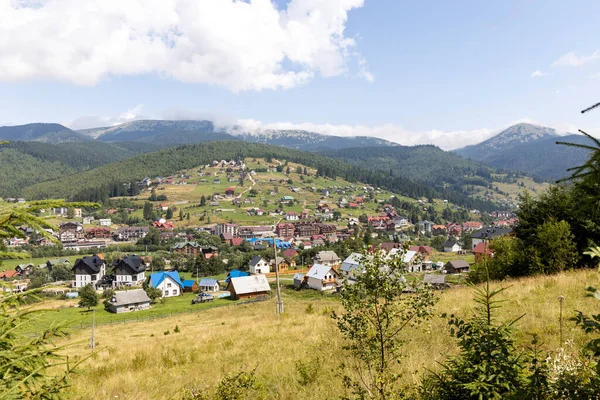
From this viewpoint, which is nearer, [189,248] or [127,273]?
[127,273]

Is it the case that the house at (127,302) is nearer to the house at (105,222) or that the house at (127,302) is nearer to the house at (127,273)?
the house at (127,273)

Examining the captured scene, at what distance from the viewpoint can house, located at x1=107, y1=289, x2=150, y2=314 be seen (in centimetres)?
5845

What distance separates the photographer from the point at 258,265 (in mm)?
89750

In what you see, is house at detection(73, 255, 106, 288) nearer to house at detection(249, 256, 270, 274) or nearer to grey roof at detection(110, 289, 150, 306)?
grey roof at detection(110, 289, 150, 306)

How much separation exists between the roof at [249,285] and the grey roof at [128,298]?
1682 cm

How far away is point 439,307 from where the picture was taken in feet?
44.7

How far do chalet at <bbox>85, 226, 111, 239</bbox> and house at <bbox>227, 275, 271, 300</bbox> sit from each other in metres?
96.8

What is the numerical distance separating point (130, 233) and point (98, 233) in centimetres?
1270

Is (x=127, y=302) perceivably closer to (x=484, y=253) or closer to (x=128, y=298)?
(x=128, y=298)

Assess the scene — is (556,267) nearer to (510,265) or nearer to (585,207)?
(510,265)

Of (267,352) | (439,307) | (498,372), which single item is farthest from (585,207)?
(439,307)

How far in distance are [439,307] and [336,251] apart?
3112 inches

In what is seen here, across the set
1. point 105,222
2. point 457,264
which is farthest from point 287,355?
point 105,222

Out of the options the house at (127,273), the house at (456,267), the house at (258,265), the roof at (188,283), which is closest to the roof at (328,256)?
the house at (258,265)
